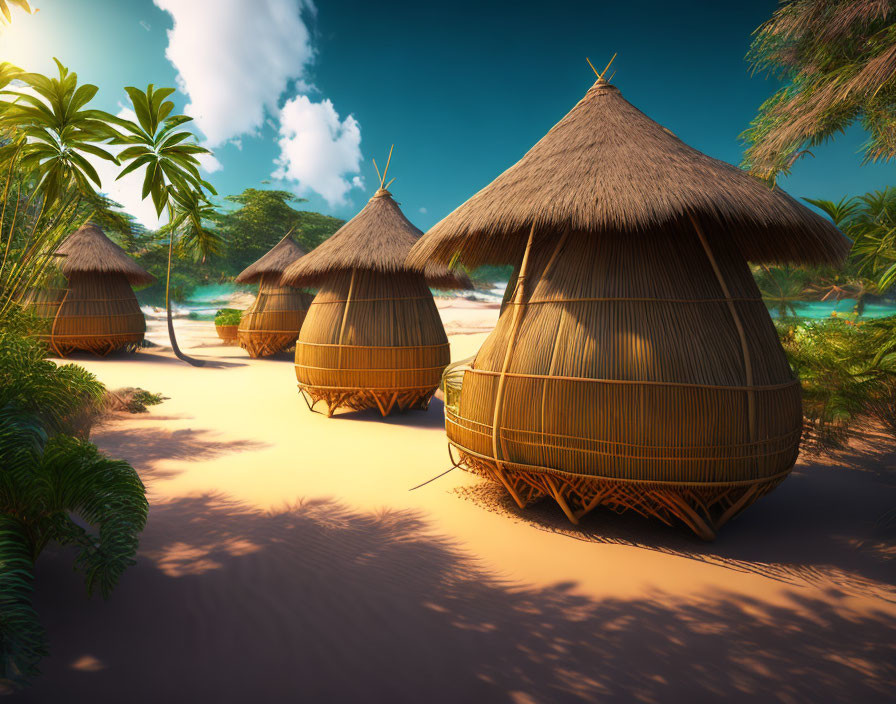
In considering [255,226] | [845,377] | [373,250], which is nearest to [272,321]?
[373,250]

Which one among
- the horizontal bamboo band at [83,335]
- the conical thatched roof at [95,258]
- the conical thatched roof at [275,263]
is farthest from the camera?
the conical thatched roof at [275,263]

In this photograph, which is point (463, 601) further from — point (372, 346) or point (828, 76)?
point (828, 76)

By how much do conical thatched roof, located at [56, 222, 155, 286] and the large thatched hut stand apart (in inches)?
335

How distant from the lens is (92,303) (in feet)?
45.1

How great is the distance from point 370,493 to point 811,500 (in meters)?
4.11

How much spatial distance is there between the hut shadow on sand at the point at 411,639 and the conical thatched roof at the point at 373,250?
511cm

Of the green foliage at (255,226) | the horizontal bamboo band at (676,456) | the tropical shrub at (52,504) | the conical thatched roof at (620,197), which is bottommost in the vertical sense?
the tropical shrub at (52,504)

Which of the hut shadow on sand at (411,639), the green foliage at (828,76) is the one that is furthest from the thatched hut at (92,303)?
the green foliage at (828,76)

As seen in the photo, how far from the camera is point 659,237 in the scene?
13.0 feet

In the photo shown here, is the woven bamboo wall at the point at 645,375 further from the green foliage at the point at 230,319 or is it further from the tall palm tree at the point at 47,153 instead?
the green foliage at the point at 230,319

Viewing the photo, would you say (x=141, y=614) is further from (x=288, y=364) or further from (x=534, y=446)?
(x=288, y=364)

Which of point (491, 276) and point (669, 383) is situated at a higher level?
point (491, 276)

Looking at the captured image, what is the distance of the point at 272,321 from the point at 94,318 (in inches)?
180

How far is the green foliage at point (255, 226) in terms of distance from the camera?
3206 centimetres
